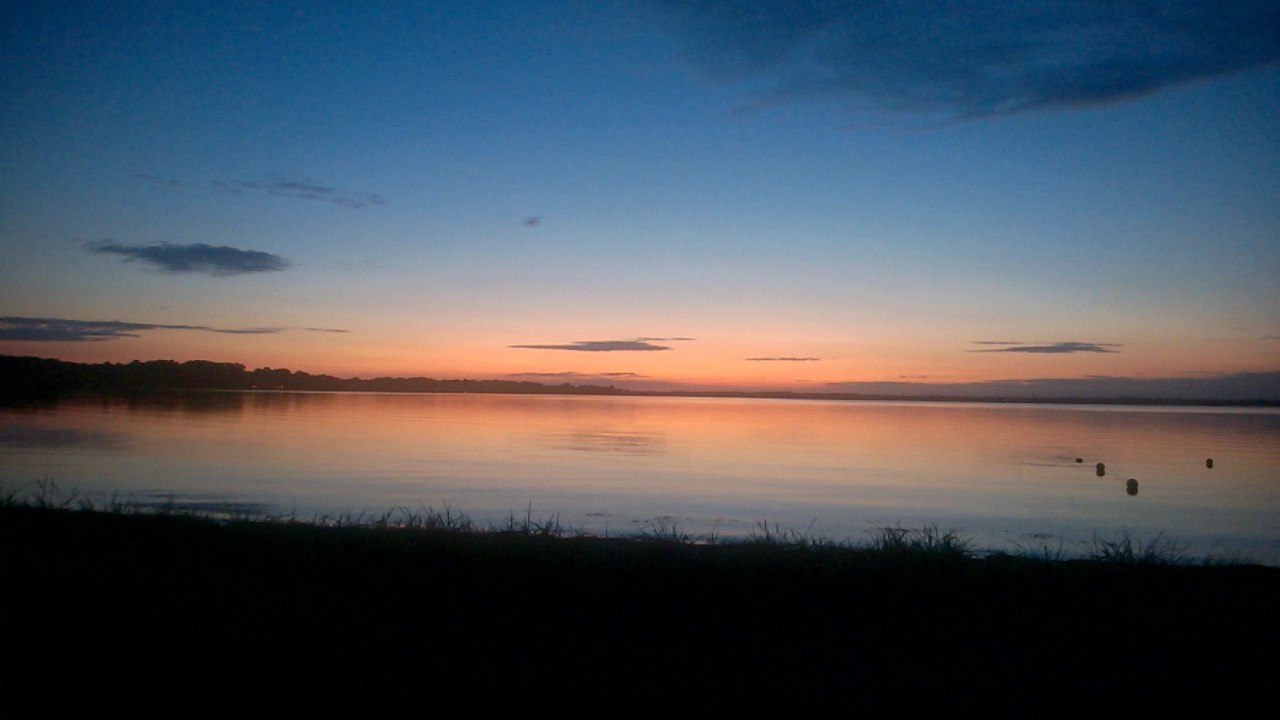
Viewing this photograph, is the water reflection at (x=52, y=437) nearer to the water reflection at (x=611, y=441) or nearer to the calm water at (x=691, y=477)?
the calm water at (x=691, y=477)

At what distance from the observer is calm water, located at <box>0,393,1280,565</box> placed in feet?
55.4

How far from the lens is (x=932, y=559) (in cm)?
860

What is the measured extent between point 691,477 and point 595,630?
18126mm

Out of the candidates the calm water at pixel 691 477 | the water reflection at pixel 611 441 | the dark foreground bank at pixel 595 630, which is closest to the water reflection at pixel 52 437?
the calm water at pixel 691 477

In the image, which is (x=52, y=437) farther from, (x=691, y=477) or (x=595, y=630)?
(x=595, y=630)

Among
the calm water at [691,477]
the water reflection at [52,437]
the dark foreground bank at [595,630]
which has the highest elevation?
the dark foreground bank at [595,630]

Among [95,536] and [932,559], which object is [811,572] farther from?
[95,536]

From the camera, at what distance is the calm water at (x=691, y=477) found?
16.9 meters

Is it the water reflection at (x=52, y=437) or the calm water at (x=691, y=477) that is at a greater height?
the water reflection at (x=52, y=437)

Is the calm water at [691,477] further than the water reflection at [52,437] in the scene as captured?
No

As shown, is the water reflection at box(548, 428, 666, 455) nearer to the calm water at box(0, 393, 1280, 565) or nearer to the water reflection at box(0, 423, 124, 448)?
the calm water at box(0, 393, 1280, 565)

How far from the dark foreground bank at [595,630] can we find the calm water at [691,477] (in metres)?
6.99

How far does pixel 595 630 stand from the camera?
5.99 meters

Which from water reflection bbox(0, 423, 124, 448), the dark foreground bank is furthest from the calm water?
the dark foreground bank
